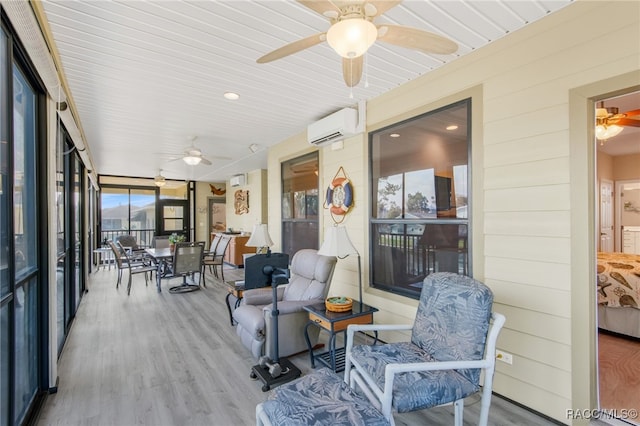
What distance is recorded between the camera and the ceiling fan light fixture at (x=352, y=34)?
140cm

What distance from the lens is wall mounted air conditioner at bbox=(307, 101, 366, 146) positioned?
140 inches

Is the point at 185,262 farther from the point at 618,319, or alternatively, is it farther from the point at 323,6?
the point at 618,319

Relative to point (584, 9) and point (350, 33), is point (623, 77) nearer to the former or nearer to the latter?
point (584, 9)

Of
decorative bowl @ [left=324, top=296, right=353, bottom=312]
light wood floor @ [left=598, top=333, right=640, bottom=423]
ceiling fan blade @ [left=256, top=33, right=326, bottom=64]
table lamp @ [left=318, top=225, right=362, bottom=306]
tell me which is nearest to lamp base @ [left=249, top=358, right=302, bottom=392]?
decorative bowl @ [left=324, top=296, right=353, bottom=312]

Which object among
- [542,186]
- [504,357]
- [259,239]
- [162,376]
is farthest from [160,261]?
[542,186]

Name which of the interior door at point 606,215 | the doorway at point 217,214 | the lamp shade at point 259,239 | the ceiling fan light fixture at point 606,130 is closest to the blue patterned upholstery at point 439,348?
the lamp shade at point 259,239

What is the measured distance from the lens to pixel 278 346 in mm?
2811

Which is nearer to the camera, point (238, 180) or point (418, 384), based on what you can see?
point (418, 384)

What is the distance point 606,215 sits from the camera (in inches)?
235

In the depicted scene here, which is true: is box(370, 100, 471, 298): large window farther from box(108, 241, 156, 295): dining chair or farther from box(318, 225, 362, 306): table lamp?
box(108, 241, 156, 295): dining chair

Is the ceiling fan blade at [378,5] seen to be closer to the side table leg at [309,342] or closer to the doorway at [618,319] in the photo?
the doorway at [618,319]

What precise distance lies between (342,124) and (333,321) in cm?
218

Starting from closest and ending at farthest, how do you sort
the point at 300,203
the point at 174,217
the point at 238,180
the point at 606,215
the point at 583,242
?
the point at 583,242
the point at 300,203
the point at 606,215
the point at 238,180
the point at 174,217

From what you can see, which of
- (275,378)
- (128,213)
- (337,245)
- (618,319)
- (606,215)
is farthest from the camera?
(128,213)
